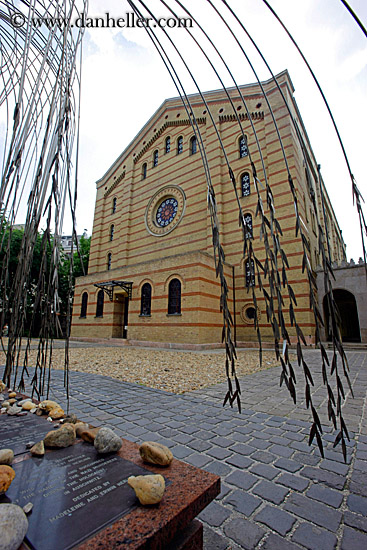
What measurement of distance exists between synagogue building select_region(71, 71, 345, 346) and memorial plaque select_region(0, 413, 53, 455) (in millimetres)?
10154

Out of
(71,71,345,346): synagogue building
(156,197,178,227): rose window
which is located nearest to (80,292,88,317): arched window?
(71,71,345,346): synagogue building

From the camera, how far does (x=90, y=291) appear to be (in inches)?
696

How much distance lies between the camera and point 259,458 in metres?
2.18

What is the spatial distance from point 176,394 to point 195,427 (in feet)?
4.58

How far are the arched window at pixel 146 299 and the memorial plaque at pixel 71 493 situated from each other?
41.6ft

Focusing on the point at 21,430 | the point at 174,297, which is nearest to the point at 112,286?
the point at 174,297

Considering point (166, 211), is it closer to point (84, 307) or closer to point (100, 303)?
point (100, 303)

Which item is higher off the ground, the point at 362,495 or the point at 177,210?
the point at 177,210

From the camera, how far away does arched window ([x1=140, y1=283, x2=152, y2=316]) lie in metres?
14.1

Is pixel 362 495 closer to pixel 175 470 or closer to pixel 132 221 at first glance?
pixel 175 470

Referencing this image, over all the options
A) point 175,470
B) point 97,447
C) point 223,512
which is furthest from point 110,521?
point 223,512

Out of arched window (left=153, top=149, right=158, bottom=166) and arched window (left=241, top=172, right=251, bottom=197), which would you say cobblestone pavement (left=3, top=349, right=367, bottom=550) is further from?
arched window (left=153, top=149, right=158, bottom=166)

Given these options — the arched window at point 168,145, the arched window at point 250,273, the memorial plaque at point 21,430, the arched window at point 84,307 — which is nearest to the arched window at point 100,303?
the arched window at point 84,307

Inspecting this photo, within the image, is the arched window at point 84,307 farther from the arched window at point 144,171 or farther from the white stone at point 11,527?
the white stone at point 11,527
